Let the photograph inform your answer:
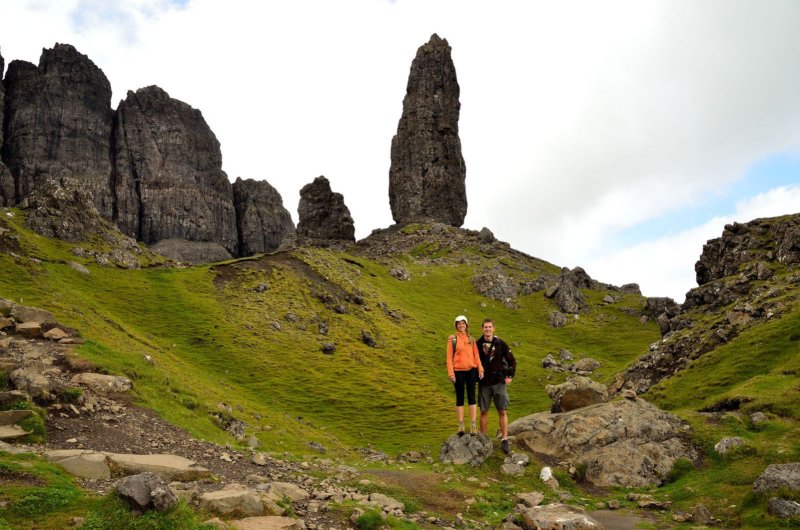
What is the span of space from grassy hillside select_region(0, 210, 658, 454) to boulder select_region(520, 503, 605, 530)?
18803 millimetres

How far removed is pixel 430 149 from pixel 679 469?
517 ft

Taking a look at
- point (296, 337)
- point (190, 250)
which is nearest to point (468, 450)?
point (296, 337)

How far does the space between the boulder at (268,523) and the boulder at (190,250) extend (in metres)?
179

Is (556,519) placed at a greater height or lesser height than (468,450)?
lesser

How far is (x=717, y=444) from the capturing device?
22219 millimetres

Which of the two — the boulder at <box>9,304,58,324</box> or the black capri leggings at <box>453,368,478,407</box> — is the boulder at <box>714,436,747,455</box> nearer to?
the black capri leggings at <box>453,368,478,407</box>

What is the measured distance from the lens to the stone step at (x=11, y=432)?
56.9 feet

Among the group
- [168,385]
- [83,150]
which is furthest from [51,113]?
[168,385]

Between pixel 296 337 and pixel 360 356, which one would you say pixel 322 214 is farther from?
pixel 360 356

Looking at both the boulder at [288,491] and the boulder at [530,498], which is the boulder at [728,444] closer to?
the boulder at [530,498]

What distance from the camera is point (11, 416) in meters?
18.6

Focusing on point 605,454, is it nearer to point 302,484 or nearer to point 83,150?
point 302,484

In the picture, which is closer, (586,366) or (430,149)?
(586,366)

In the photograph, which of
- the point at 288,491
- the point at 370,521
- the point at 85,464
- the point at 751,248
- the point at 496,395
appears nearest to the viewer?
the point at 370,521
